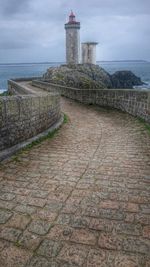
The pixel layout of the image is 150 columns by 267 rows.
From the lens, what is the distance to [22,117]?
6.86 meters

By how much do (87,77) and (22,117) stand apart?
116 feet

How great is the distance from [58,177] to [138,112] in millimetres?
7667

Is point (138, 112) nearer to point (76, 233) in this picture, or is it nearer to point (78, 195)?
point (78, 195)

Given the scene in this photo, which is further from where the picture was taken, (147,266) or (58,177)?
(58,177)

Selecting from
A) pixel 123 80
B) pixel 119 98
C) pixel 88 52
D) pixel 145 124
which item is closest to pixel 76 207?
pixel 145 124

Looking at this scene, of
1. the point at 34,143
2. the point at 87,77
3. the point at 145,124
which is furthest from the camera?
the point at 87,77

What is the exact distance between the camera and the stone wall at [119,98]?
11228mm

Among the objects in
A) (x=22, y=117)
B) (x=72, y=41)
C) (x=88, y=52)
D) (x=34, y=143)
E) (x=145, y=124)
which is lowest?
(x=145, y=124)

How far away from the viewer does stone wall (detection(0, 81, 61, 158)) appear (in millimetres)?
6082

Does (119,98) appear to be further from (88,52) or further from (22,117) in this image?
(88,52)

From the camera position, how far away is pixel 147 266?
277 centimetres

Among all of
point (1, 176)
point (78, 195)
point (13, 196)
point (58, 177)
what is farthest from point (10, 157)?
point (78, 195)

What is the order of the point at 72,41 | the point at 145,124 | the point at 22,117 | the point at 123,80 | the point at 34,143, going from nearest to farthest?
the point at 22,117, the point at 34,143, the point at 145,124, the point at 72,41, the point at 123,80

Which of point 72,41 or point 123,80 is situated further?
point 123,80
